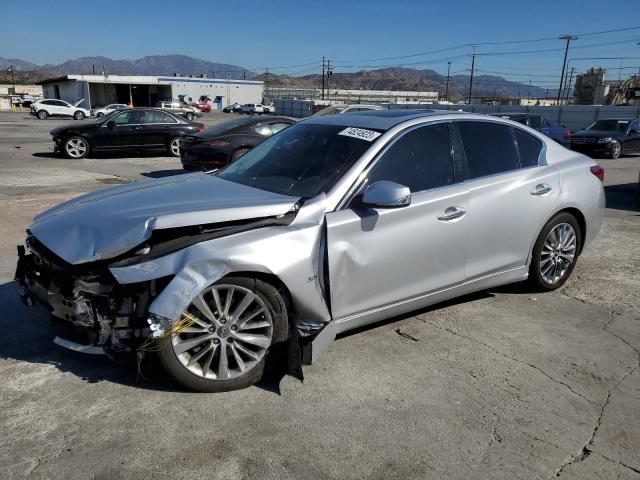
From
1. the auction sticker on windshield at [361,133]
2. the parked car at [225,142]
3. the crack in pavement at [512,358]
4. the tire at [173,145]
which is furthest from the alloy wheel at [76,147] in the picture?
the crack in pavement at [512,358]

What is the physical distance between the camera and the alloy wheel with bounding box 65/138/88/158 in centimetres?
1480

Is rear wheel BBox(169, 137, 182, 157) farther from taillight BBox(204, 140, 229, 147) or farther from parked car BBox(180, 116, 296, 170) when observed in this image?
taillight BBox(204, 140, 229, 147)

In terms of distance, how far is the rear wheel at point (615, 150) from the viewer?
59.7 feet

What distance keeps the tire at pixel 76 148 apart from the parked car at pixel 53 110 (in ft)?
104

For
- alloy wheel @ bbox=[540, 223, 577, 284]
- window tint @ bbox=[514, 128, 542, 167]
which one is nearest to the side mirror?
window tint @ bbox=[514, 128, 542, 167]

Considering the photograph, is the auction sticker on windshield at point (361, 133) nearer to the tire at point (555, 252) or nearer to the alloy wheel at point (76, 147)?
the tire at point (555, 252)

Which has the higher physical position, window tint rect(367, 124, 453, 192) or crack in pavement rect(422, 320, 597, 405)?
window tint rect(367, 124, 453, 192)

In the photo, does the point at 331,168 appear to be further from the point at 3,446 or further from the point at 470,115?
the point at 3,446

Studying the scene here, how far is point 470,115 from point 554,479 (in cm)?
298

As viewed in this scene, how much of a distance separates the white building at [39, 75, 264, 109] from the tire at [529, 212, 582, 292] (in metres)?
69.6

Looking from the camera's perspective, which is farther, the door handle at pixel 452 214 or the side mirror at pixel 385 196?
the door handle at pixel 452 214

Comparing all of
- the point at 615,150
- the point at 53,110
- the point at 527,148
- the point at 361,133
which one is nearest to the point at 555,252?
the point at 527,148

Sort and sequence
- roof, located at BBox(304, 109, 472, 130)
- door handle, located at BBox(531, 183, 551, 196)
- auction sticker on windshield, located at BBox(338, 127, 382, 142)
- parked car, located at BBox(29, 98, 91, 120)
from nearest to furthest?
auction sticker on windshield, located at BBox(338, 127, 382, 142) → roof, located at BBox(304, 109, 472, 130) → door handle, located at BBox(531, 183, 551, 196) → parked car, located at BBox(29, 98, 91, 120)

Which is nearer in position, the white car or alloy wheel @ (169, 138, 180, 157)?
alloy wheel @ (169, 138, 180, 157)
